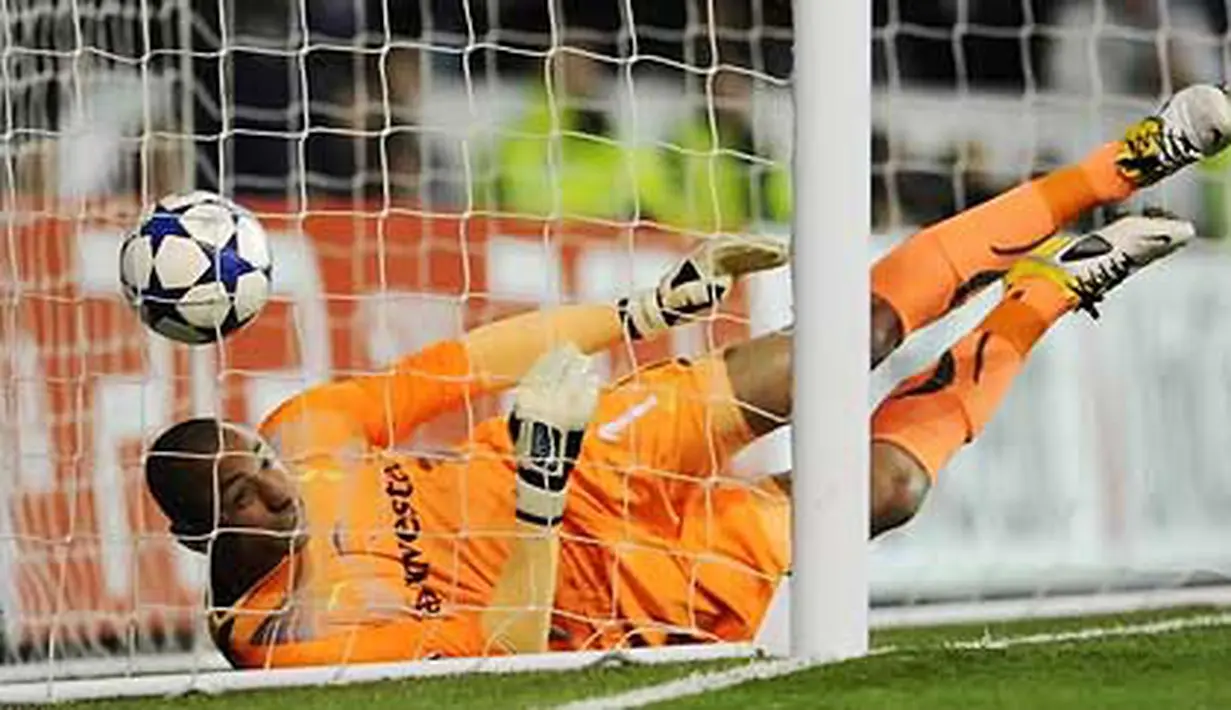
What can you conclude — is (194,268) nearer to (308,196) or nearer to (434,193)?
(308,196)

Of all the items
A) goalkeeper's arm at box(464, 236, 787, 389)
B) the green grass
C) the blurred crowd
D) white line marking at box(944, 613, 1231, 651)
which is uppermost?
the blurred crowd

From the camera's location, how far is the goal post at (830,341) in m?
4.43

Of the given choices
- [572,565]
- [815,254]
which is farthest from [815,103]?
Answer: [572,565]

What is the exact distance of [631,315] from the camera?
591cm

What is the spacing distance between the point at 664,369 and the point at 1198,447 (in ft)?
4.25

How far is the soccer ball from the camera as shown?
532 centimetres

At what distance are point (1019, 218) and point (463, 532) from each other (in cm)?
127

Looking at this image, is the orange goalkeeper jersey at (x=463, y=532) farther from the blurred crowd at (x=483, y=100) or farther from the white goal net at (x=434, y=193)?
the blurred crowd at (x=483, y=100)

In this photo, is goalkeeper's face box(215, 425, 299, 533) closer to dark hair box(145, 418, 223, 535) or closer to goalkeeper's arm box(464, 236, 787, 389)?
dark hair box(145, 418, 223, 535)

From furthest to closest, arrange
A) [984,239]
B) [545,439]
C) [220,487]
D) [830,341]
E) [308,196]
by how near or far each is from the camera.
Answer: [984,239] < [308,196] < [545,439] < [220,487] < [830,341]

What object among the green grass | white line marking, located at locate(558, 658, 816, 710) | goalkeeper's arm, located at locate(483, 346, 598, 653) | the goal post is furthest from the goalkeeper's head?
the goal post

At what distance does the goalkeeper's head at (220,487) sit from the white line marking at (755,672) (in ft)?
4.01

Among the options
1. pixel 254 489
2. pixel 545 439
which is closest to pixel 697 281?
pixel 545 439

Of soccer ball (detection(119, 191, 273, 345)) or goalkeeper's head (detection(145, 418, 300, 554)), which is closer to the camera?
soccer ball (detection(119, 191, 273, 345))
